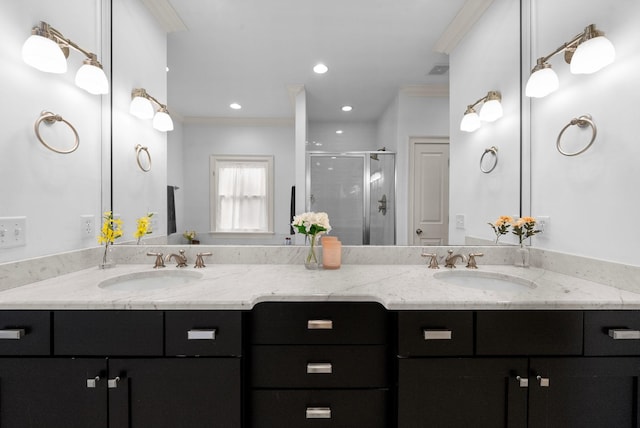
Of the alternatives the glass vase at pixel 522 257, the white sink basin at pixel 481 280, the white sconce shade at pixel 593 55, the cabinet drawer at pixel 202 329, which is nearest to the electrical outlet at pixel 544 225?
the glass vase at pixel 522 257

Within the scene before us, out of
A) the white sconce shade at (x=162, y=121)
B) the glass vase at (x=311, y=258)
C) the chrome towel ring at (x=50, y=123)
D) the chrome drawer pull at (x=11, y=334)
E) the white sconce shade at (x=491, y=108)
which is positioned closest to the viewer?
the chrome drawer pull at (x=11, y=334)

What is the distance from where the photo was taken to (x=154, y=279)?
147cm

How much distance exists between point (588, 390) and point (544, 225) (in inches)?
32.8

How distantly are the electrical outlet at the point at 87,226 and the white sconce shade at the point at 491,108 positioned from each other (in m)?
2.27

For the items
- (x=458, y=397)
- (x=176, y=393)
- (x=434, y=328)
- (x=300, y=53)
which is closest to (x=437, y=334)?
(x=434, y=328)

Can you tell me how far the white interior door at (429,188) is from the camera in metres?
1.60

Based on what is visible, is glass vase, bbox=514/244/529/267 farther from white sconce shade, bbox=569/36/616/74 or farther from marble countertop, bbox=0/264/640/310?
white sconce shade, bbox=569/36/616/74

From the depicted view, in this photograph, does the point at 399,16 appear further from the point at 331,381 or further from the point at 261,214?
the point at 331,381

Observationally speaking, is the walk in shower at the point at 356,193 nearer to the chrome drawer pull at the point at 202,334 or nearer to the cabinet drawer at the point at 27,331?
the chrome drawer pull at the point at 202,334

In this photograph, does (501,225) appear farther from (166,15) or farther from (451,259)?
(166,15)

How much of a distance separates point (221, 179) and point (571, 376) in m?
Result: 1.72

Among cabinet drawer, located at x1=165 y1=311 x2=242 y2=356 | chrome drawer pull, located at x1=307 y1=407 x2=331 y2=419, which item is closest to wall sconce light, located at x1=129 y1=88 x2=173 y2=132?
cabinet drawer, located at x1=165 y1=311 x2=242 y2=356

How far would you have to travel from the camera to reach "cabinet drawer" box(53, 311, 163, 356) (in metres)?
0.97

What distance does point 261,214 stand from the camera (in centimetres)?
158
